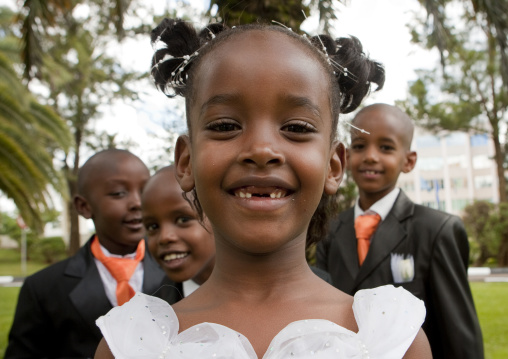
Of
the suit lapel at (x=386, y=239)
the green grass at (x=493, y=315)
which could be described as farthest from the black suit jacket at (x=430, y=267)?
the green grass at (x=493, y=315)

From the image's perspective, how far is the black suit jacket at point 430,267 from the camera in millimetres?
2564

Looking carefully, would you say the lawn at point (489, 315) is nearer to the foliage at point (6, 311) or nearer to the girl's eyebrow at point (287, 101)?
the foliage at point (6, 311)

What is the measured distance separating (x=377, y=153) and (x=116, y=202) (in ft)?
5.36

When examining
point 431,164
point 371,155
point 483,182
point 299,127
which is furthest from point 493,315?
point 431,164

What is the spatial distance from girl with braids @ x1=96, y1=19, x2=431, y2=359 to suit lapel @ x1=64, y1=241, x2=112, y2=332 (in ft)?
4.93

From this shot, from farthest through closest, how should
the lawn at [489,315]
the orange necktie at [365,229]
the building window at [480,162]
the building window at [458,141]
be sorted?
the building window at [458,141] < the building window at [480,162] < the lawn at [489,315] < the orange necktie at [365,229]

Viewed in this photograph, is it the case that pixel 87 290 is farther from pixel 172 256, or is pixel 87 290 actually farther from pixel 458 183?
pixel 458 183

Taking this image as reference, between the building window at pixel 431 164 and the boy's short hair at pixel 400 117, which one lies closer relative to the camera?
the boy's short hair at pixel 400 117

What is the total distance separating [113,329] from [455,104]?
17855 millimetres

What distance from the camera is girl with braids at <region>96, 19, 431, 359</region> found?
4.46 feet

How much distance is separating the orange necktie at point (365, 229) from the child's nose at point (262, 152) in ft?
5.85

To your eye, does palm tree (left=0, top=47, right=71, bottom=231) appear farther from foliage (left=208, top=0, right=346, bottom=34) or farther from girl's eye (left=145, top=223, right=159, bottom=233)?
girl's eye (left=145, top=223, right=159, bottom=233)

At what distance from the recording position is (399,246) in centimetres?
284

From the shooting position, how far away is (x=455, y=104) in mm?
17578
